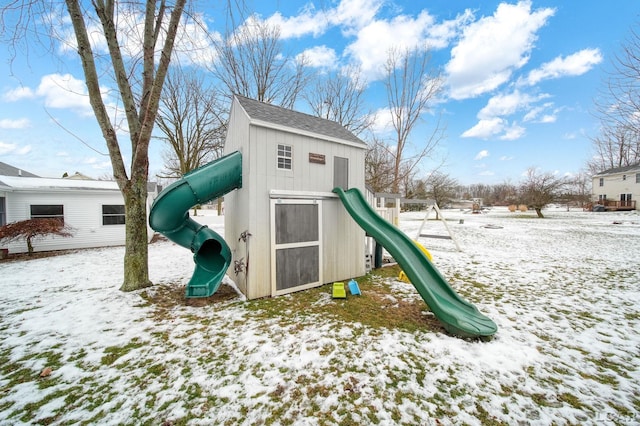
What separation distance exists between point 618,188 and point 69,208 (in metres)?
49.6

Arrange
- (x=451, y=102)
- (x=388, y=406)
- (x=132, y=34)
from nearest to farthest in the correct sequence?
(x=388, y=406) → (x=132, y=34) → (x=451, y=102)

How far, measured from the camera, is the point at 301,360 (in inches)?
115

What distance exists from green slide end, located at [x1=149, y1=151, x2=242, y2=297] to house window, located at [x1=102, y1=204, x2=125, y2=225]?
9745 millimetres

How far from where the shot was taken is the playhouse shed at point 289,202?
4730 millimetres

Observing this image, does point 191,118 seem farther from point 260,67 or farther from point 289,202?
point 289,202

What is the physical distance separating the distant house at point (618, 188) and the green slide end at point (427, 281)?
37236mm

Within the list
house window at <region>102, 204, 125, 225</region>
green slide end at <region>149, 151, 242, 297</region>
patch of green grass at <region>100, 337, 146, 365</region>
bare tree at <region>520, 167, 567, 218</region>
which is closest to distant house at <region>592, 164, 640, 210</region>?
bare tree at <region>520, 167, 567, 218</region>

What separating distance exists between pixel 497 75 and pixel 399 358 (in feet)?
51.0

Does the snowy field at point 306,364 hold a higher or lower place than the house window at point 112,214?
lower

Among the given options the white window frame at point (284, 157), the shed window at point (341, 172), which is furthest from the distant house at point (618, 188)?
the white window frame at point (284, 157)

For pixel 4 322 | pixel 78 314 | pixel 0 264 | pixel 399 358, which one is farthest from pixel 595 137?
pixel 0 264

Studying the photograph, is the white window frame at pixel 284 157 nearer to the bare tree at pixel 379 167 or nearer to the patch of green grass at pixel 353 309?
the patch of green grass at pixel 353 309

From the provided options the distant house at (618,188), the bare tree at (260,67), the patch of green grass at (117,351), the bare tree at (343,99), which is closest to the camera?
the patch of green grass at (117,351)

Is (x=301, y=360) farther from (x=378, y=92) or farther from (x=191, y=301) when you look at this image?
(x=378, y=92)
